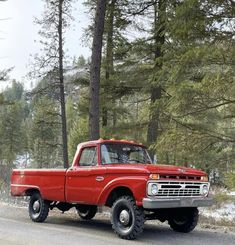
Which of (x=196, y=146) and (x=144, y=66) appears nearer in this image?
(x=196, y=146)

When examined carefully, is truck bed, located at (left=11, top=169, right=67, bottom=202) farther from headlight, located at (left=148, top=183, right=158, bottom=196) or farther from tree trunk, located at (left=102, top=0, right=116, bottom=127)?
tree trunk, located at (left=102, top=0, right=116, bottom=127)

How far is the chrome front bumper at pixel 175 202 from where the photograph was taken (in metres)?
8.97

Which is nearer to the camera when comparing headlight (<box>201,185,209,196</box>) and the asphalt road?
the asphalt road

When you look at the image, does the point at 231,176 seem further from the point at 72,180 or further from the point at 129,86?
the point at 129,86

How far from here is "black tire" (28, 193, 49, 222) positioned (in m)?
12.1

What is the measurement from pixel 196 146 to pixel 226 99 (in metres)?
1.68

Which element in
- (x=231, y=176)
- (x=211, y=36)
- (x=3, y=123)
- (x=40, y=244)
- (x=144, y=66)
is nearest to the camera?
(x=40, y=244)

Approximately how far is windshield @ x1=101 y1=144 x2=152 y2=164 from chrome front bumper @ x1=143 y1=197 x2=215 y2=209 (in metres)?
1.90

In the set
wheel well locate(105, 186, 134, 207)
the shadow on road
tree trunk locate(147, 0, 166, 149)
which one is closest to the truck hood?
wheel well locate(105, 186, 134, 207)

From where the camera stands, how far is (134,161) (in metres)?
11.2

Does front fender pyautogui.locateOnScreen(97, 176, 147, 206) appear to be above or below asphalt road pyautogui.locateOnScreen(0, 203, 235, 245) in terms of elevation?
above

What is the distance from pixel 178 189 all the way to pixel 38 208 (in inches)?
173

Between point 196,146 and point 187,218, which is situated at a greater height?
point 196,146

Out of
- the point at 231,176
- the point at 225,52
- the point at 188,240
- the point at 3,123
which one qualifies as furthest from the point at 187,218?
the point at 3,123
